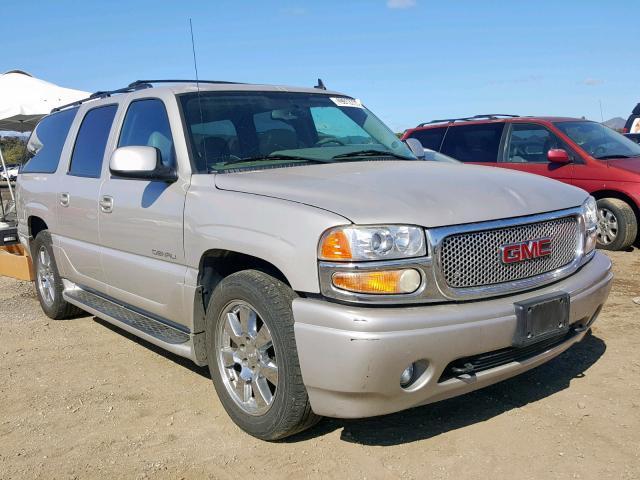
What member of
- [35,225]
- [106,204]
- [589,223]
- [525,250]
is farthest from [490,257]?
[35,225]

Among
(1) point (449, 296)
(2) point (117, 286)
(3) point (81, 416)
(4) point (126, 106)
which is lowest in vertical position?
(3) point (81, 416)

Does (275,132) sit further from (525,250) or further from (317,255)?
(525,250)

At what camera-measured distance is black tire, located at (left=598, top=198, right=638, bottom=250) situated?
7.80 meters

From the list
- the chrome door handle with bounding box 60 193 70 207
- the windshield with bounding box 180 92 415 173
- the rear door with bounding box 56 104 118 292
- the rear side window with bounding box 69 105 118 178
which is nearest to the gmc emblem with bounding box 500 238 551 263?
the windshield with bounding box 180 92 415 173

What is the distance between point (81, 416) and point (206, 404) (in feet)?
2.35

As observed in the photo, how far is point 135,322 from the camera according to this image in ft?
14.1

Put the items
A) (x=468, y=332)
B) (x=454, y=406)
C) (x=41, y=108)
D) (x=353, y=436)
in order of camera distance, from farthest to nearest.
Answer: (x=41, y=108), (x=454, y=406), (x=353, y=436), (x=468, y=332)

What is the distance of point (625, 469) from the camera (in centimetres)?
286

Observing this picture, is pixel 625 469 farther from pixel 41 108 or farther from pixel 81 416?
pixel 41 108

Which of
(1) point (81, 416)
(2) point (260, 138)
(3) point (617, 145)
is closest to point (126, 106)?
(2) point (260, 138)

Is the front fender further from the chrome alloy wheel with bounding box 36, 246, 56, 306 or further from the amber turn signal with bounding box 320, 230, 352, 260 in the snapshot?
the chrome alloy wheel with bounding box 36, 246, 56, 306

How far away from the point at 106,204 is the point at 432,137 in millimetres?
6347

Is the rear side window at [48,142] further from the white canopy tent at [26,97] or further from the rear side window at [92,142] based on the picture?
the white canopy tent at [26,97]

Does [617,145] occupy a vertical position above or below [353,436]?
above
